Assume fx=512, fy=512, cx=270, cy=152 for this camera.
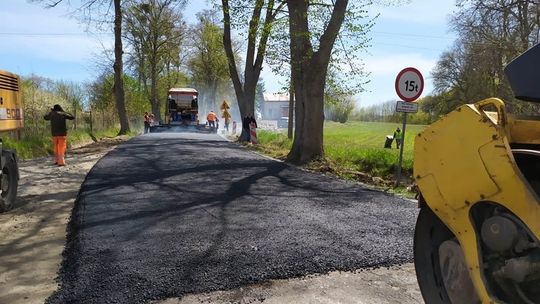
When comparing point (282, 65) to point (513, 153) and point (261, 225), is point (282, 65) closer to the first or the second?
point (261, 225)

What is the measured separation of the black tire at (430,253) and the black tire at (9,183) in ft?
22.5

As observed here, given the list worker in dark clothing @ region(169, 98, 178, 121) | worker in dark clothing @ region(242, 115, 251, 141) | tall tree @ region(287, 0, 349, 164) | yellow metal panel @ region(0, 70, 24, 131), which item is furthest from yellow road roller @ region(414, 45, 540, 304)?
worker in dark clothing @ region(169, 98, 178, 121)

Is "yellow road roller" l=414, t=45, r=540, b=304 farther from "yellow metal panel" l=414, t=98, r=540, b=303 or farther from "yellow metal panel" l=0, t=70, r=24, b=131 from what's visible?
"yellow metal panel" l=0, t=70, r=24, b=131

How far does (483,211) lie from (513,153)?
0.34 m

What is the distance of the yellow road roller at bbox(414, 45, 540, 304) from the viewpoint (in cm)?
242

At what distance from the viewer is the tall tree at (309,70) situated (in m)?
14.6

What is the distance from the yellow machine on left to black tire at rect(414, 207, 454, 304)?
678cm

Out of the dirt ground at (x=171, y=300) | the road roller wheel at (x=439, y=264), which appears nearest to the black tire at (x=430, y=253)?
the road roller wheel at (x=439, y=264)

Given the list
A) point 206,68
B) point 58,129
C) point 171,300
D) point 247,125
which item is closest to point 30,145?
point 58,129

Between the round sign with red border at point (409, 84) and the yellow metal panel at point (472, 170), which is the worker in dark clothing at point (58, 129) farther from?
the yellow metal panel at point (472, 170)

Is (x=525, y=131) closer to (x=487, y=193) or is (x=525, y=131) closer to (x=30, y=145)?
(x=487, y=193)

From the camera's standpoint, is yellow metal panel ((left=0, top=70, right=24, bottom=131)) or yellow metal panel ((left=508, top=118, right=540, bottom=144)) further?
yellow metal panel ((left=0, top=70, right=24, bottom=131))

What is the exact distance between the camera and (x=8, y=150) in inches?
336

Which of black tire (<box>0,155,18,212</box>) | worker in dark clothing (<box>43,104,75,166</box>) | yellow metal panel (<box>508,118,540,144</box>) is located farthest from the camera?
worker in dark clothing (<box>43,104,75,166</box>)
